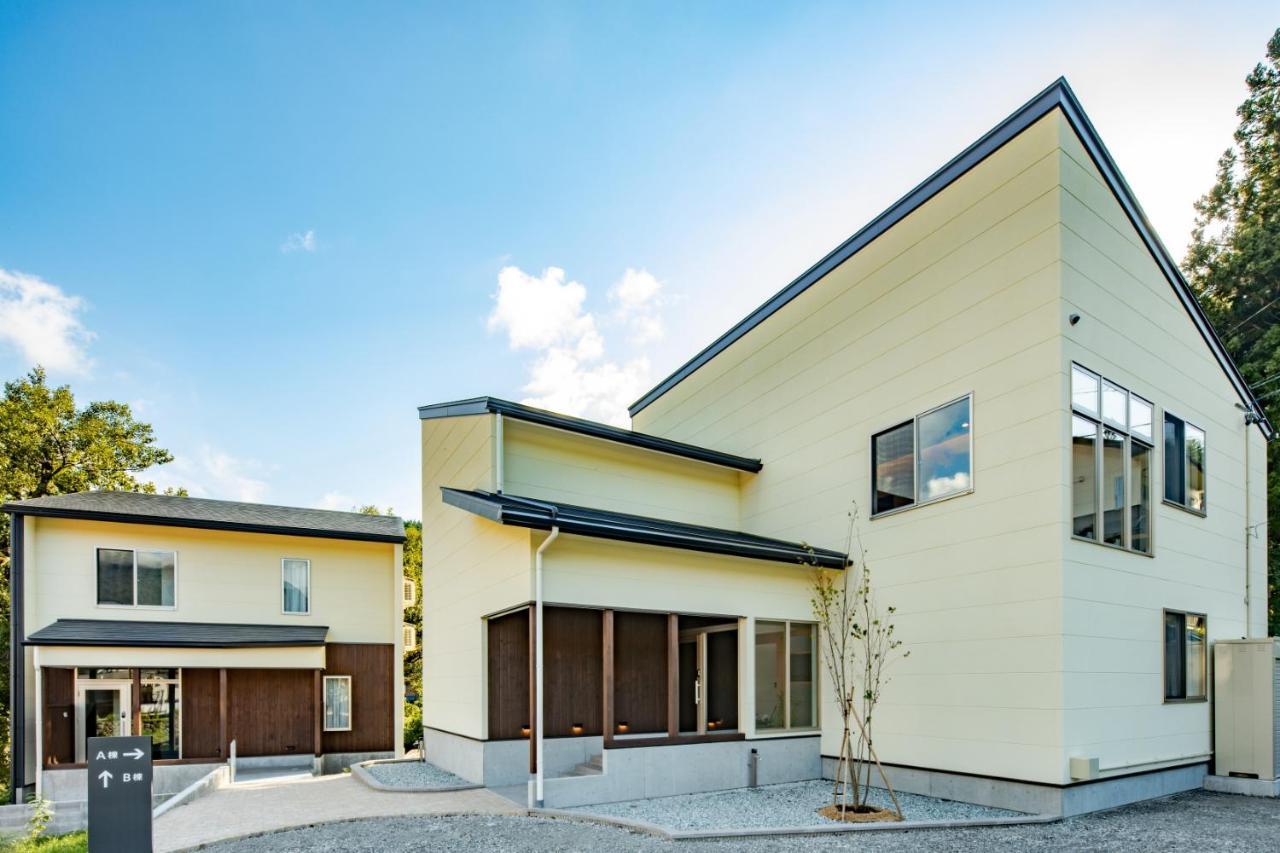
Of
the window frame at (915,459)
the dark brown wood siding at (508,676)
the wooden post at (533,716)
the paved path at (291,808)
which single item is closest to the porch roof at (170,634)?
the paved path at (291,808)

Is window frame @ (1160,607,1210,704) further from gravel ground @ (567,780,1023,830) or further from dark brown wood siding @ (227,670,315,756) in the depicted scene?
dark brown wood siding @ (227,670,315,756)

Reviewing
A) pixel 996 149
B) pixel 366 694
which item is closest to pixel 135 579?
pixel 366 694

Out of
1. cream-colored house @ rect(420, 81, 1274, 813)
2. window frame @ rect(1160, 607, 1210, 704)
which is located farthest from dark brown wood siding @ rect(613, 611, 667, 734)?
window frame @ rect(1160, 607, 1210, 704)

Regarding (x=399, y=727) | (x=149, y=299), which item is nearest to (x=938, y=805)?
(x=399, y=727)

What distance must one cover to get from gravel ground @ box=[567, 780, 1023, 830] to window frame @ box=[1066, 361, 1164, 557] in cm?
321

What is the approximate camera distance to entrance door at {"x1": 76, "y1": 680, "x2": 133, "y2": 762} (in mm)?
13703

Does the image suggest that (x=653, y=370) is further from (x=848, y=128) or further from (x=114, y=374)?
(x=114, y=374)

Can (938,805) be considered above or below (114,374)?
below

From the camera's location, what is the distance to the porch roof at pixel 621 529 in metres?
7.94

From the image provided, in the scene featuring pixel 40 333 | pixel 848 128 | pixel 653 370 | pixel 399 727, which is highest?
pixel 848 128

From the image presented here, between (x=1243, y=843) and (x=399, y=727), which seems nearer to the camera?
(x=1243, y=843)

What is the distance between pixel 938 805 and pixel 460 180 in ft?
41.0

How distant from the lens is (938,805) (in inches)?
314

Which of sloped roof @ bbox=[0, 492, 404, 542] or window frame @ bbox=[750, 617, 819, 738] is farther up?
sloped roof @ bbox=[0, 492, 404, 542]
